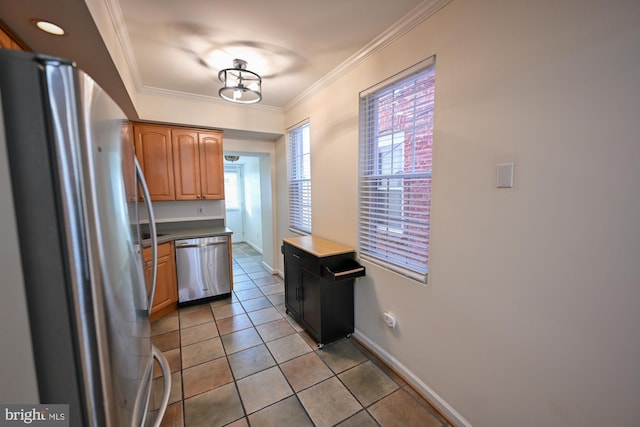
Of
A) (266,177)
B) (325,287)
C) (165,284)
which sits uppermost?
(266,177)

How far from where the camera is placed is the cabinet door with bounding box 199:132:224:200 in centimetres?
346

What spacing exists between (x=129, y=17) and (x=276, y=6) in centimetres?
101

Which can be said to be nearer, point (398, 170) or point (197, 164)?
point (398, 170)

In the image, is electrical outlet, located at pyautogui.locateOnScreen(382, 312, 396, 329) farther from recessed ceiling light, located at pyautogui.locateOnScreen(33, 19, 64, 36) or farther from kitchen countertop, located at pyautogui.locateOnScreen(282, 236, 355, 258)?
recessed ceiling light, located at pyautogui.locateOnScreen(33, 19, 64, 36)

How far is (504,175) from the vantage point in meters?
1.33

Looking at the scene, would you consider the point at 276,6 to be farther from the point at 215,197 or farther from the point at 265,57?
the point at 215,197

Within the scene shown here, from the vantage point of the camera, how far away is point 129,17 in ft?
5.66

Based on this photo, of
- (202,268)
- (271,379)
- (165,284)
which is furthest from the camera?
(202,268)

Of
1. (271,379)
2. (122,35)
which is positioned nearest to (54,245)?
(271,379)

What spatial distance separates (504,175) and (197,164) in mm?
3397

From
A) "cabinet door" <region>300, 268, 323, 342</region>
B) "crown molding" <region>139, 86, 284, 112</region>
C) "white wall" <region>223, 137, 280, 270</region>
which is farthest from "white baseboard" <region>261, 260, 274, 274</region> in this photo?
"crown molding" <region>139, 86, 284, 112</region>

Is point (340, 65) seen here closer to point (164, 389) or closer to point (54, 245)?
point (54, 245)

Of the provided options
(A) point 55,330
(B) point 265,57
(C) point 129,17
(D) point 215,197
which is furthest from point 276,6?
(D) point 215,197

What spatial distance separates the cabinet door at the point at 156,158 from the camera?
3084 mm
